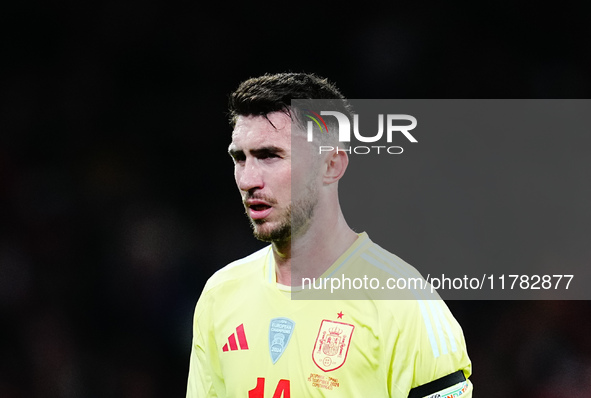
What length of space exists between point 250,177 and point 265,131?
0.20m

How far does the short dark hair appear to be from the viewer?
2705mm

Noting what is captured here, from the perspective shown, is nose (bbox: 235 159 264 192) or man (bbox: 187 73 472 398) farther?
nose (bbox: 235 159 264 192)

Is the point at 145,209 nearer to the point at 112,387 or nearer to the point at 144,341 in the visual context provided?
the point at 144,341

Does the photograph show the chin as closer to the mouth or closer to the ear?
the mouth

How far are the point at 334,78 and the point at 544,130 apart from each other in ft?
5.76

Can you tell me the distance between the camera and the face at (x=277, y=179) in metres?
2.59

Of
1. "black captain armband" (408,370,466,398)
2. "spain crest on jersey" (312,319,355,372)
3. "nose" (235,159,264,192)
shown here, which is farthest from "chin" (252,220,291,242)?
"black captain armband" (408,370,466,398)

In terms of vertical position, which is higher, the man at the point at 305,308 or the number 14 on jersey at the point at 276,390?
the man at the point at 305,308

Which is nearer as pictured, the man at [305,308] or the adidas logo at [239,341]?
the man at [305,308]

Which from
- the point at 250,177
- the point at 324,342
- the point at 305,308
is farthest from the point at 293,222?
the point at 324,342

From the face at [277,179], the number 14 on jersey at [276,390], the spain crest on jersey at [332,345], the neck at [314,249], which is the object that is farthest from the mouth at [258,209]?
the number 14 on jersey at [276,390]

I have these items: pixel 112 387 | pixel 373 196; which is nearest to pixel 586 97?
pixel 373 196

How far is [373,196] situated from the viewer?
15.3 feet

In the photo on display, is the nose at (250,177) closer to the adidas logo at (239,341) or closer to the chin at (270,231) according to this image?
the chin at (270,231)
